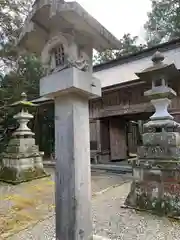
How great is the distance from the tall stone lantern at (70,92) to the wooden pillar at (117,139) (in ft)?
27.3

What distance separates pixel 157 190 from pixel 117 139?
6.71 meters

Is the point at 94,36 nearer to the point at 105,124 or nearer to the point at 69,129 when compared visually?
the point at 69,129

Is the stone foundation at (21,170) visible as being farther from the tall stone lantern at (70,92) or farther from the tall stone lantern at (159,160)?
the tall stone lantern at (70,92)

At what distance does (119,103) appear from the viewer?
30.8 feet

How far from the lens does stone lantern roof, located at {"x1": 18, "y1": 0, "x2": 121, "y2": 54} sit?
197cm

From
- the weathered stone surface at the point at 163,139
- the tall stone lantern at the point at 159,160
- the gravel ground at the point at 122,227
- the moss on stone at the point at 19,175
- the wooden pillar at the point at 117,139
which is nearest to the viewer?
the gravel ground at the point at 122,227

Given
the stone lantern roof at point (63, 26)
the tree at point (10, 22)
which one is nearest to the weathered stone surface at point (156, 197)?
the stone lantern roof at point (63, 26)

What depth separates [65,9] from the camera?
1935 millimetres

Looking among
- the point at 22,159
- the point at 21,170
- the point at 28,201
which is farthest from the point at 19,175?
the point at 28,201

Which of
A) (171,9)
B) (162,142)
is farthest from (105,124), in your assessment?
(171,9)

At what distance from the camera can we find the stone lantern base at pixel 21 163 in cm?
728

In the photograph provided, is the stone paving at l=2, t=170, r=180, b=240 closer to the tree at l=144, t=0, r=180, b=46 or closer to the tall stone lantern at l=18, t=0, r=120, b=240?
the tall stone lantern at l=18, t=0, r=120, b=240

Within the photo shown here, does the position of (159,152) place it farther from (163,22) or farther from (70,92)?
(163,22)

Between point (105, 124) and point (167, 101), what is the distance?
664 centimetres
